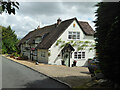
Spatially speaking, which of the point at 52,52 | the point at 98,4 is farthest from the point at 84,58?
the point at 98,4

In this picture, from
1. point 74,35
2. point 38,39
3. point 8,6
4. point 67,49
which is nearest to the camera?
point 8,6

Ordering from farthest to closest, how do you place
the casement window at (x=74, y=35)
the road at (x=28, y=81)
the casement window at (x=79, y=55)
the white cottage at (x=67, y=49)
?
the casement window at (x=79, y=55)
the casement window at (x=74, y=35)
the white cottage at (x=67, y=49)
the road at (x=28, y=81)

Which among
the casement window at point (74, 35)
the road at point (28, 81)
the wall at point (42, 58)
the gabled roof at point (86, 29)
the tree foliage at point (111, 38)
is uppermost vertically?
the gabled roof at point (86, 29)

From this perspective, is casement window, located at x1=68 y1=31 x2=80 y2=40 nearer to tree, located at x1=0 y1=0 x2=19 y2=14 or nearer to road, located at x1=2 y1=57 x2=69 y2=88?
road, located at x1=2 y1=57 x2=69 y2=88

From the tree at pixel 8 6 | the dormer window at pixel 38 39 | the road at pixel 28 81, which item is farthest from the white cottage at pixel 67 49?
the tree at pixel 8 6

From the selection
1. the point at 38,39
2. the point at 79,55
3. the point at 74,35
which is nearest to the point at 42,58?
the point at 38,39

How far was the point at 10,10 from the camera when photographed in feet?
17.5

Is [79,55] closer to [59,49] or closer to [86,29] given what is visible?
[59,49]

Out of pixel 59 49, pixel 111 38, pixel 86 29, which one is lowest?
pixel 59 49

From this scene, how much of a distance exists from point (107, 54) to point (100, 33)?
8.14 feet

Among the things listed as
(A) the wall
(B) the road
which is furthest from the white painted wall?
(B) the road

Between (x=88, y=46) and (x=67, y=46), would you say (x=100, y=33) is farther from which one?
(x=88, y=46)

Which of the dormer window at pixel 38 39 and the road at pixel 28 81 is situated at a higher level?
the dormer window at pixel 38 39

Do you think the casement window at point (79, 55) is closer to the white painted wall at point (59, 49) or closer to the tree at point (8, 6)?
the white painted wall at point (59, 49)
